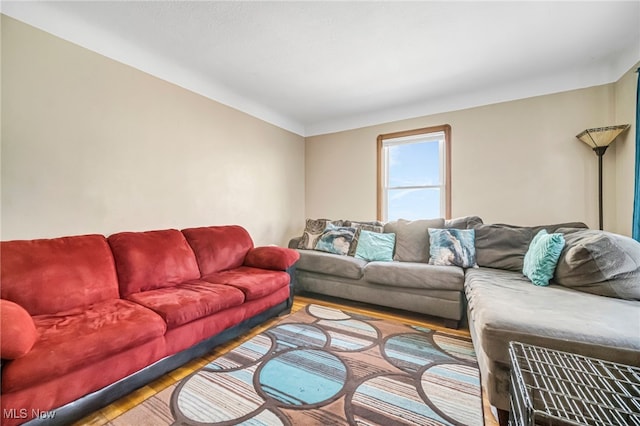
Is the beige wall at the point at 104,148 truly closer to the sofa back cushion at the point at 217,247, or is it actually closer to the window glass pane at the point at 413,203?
the sofa back cushion at the point at 217,247

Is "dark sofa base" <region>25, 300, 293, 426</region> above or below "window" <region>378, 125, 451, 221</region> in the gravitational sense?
below

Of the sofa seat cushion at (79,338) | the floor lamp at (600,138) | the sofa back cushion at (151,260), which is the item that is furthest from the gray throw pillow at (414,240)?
the sofa seat cushion at (79,338)

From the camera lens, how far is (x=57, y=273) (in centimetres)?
165

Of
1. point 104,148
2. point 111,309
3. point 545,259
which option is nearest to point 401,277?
point 545,259

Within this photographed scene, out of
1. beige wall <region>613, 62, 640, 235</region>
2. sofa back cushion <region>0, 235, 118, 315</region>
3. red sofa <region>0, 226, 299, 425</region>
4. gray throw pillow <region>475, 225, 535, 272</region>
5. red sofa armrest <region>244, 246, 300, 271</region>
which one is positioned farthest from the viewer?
A: red sofa armrest <region>244, 246, 300, 271</region>

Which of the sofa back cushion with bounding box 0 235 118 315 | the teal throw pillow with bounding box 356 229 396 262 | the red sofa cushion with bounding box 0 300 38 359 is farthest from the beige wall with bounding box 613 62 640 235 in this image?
the sofa back cushion with bounding box 0 235 118 315

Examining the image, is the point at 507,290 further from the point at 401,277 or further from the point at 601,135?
the point at 601,135

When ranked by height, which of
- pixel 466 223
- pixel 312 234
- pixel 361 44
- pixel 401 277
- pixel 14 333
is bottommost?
pixel 401 277

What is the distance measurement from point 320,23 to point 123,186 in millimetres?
2146

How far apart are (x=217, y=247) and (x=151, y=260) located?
0.63m

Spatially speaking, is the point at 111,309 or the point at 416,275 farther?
the point at 416,275

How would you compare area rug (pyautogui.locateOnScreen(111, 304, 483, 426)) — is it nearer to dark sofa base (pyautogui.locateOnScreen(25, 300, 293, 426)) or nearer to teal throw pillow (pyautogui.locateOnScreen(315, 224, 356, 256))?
dark sofa base (pyautogui.locateOnScreen(25, 300, 293, 426))

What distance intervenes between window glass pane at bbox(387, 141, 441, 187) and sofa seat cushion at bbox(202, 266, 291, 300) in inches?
89.4

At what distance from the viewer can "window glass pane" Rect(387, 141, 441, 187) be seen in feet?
11.8
